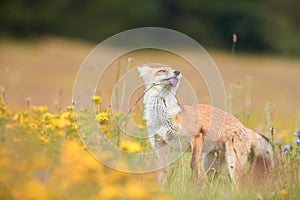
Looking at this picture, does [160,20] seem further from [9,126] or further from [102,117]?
[102,117]

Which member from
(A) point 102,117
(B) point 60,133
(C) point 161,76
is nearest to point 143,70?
(C) point 161,76

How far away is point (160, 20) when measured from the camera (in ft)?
120

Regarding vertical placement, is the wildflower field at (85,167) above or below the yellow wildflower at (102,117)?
below

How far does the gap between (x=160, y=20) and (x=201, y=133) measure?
30.7 metres

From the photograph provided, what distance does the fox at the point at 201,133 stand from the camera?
19.3 ft

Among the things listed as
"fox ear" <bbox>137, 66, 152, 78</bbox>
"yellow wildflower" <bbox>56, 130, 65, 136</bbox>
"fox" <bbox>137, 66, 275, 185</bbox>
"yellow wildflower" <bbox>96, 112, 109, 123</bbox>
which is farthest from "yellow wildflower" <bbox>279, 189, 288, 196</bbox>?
"fox ear" <bbox>137, 66, 152, 78</bbox>

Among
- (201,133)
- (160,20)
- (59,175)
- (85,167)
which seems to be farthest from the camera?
(160,20)

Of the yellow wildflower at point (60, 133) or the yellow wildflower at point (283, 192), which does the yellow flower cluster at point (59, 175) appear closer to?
the yellow wildflower at point (60, 133)

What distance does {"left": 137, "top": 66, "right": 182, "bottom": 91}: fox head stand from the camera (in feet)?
19.6

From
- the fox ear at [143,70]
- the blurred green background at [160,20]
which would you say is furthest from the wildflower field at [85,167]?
the blurred green background at [160,20]

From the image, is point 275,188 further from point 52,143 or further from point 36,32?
point 36,32

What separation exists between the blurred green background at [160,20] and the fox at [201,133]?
2983 centimetres

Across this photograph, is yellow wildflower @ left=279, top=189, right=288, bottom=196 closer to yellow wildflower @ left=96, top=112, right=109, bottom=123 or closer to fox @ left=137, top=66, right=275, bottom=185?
fox @ left=137, top=66, right=275, bottom=185

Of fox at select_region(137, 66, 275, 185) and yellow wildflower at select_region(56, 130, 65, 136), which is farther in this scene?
fox at select_region(137, 66, 275, 185)
